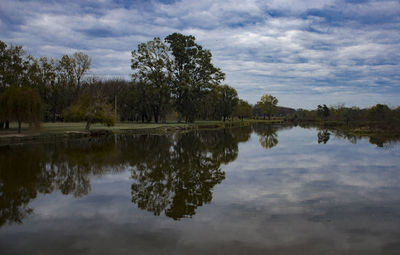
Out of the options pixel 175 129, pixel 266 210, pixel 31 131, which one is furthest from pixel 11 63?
pixel 266 210

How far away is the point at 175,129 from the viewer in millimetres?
51938

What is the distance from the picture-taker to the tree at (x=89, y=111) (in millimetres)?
35219

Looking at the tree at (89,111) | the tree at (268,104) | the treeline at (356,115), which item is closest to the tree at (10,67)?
the tree at (89,111)

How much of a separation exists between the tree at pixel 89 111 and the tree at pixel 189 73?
22.9m

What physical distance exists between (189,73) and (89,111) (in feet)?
98.0

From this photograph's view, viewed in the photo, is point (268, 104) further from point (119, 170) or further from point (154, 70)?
point (119, 170)

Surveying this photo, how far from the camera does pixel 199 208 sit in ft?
29.4

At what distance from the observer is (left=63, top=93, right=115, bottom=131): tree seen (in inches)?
1387

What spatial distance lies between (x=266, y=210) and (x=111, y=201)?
483 cm

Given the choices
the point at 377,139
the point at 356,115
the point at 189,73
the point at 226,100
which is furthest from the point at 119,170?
the point at 356,115

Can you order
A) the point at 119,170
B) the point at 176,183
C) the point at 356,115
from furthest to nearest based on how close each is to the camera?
the point at 356,115
the point at 119,170
the point at 176,183

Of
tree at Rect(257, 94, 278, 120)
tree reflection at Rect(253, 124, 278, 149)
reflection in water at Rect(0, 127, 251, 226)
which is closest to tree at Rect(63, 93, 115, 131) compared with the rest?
reflection in water at Rect(0, 127, 251, 226)

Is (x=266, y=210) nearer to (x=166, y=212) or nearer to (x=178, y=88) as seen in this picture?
(x=166, y=212)

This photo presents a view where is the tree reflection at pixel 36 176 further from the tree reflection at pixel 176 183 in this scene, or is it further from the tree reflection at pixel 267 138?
the tree reflection at pixel 267 138
